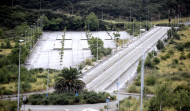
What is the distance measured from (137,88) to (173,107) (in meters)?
14.7

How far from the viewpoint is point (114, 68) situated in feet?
205

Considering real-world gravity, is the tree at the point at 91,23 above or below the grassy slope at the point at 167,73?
above

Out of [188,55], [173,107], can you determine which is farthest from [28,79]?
[188,55]

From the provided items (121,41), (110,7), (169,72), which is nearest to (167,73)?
(169,72)

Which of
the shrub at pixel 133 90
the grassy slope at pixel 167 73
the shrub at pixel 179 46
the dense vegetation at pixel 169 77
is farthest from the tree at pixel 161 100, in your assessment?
the shrub at pixel 179 46

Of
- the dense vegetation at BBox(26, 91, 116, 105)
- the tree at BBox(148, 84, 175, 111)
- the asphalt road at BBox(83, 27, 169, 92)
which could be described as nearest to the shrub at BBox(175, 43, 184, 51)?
the asphalt road at BBox(83, 27, 169, 92)

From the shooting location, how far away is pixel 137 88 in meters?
46.8

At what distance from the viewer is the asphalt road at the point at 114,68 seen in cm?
5206

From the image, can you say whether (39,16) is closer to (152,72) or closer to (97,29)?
(97,29)

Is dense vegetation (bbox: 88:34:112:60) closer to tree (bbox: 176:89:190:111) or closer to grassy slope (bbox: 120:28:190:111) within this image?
grassy slope (bbox: 120:28:190:111)

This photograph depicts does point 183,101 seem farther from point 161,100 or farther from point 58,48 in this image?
point 58,48

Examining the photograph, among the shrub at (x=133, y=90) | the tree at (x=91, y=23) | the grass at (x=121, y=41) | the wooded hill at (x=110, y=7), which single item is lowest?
the shrub at (x=133, y=90)

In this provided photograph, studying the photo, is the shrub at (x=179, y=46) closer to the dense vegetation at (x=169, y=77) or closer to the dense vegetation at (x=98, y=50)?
the dense vegetation at (x=169, y=77)

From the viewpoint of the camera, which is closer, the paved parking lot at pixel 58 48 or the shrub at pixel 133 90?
the shrub at pixel 133 90
